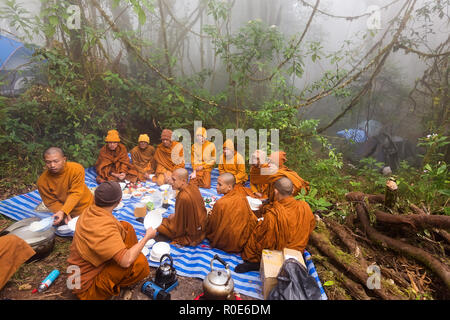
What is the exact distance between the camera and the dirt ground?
8.11 ft

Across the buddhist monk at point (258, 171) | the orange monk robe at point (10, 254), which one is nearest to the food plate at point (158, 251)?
the orange monk robe at point (10, 254)

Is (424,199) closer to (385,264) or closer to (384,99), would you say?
(385,264)

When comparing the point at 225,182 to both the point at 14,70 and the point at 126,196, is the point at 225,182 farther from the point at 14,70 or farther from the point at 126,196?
the point at 14,70

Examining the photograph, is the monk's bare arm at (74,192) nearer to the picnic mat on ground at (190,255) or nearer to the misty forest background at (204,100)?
→ the picnic mat on ground at (190,255)

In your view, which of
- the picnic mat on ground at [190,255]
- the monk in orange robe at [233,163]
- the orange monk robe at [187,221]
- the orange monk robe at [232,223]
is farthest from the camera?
the monk in orange robe at [233,163]

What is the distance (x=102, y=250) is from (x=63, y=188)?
2169mm

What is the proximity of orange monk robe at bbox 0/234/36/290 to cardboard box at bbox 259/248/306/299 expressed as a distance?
2.75 meters

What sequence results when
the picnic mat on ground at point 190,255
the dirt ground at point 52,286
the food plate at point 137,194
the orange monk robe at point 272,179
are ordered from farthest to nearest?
1. the food plate at point 137,194
2. the orange monk robe at point 272,179
3. the picnic mat on ground at point 190,255
4. the dirt ground at point 52,286

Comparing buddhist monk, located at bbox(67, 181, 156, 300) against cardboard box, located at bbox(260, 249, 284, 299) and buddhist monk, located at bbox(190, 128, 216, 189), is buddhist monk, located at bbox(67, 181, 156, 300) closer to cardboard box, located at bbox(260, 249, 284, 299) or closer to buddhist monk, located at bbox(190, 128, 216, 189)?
cardboard box, located at bbox(260, 249, 284, 299)

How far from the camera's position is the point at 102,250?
6.57ft

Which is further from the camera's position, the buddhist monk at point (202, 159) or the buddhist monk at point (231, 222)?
the buddhist monk at point (202, 159)

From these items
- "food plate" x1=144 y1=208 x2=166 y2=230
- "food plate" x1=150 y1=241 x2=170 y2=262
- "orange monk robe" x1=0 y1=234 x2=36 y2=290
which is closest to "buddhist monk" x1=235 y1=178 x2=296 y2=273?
"food plate" x1=150 y1=241 x2=170 y2=262

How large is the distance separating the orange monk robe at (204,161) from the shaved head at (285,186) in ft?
8.88

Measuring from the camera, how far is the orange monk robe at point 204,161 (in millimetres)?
5441
